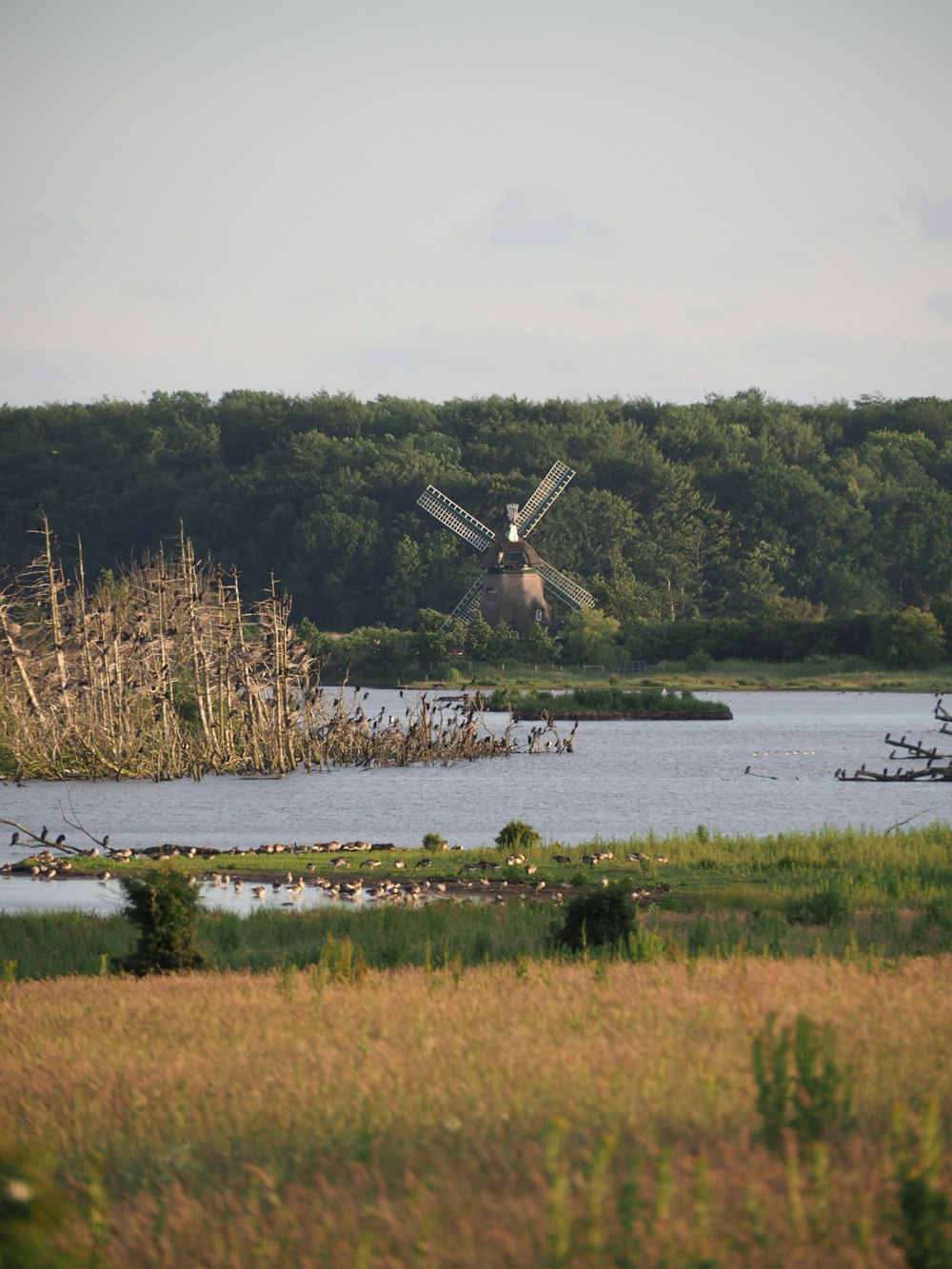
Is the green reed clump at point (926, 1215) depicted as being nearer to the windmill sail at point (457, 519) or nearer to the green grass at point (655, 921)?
the green grass at point (655, 921)

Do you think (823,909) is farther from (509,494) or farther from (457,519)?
(509,494)

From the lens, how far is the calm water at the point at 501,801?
35156 mm

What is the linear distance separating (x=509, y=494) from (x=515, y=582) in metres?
15.2

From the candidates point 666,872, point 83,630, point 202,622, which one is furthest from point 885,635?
point 666,872

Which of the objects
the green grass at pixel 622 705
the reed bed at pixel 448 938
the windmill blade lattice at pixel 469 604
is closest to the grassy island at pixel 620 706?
the green grass at pixel 622 705

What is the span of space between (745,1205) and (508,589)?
4099 inches

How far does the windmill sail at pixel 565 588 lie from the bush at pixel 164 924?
315 ft

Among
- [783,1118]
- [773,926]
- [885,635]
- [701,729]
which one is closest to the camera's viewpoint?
[783,1118]

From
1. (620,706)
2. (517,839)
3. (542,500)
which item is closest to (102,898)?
(517,839)

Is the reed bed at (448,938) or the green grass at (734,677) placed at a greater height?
the reed bed at (448,938)

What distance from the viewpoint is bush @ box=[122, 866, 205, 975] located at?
15.6m

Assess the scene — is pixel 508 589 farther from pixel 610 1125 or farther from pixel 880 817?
pixel 610 1125

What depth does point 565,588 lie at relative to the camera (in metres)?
113

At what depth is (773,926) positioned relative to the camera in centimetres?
1834
